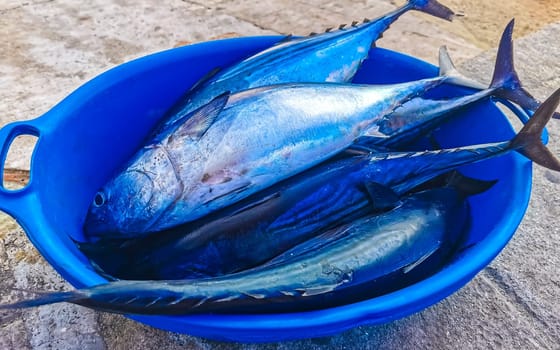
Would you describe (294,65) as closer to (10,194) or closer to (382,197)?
(382,197)

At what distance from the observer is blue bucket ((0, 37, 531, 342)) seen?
1.00 metres

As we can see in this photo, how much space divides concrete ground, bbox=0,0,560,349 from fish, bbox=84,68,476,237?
1.21 feet

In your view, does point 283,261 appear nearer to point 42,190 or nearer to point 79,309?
point 42,190

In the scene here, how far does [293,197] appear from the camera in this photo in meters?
1.29

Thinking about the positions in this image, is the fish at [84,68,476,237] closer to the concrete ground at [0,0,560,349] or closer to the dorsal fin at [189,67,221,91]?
the dorsal fin at [189,67,221,91]

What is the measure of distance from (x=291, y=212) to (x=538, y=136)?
2.04ft

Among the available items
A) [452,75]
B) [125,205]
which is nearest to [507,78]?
[452,75]

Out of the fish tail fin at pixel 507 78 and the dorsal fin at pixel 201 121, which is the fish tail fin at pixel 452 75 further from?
the dorsal fin at pixel 201 121

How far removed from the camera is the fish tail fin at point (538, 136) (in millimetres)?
1262

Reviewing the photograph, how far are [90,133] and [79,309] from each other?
1.68 feet

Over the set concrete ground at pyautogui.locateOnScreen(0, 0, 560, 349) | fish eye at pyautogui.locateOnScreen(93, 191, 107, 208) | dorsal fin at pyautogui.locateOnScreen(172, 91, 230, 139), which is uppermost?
dorsal fin at pyautogui.locateOnScreen(172, 91, 230, 139)

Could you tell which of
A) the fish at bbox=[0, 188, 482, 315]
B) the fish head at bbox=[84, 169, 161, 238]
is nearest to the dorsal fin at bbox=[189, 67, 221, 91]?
the fish head at bbox=[84, 169, 161, 238]

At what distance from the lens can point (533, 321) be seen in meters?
1.55

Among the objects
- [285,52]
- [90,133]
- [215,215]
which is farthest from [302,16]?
[215,215]
